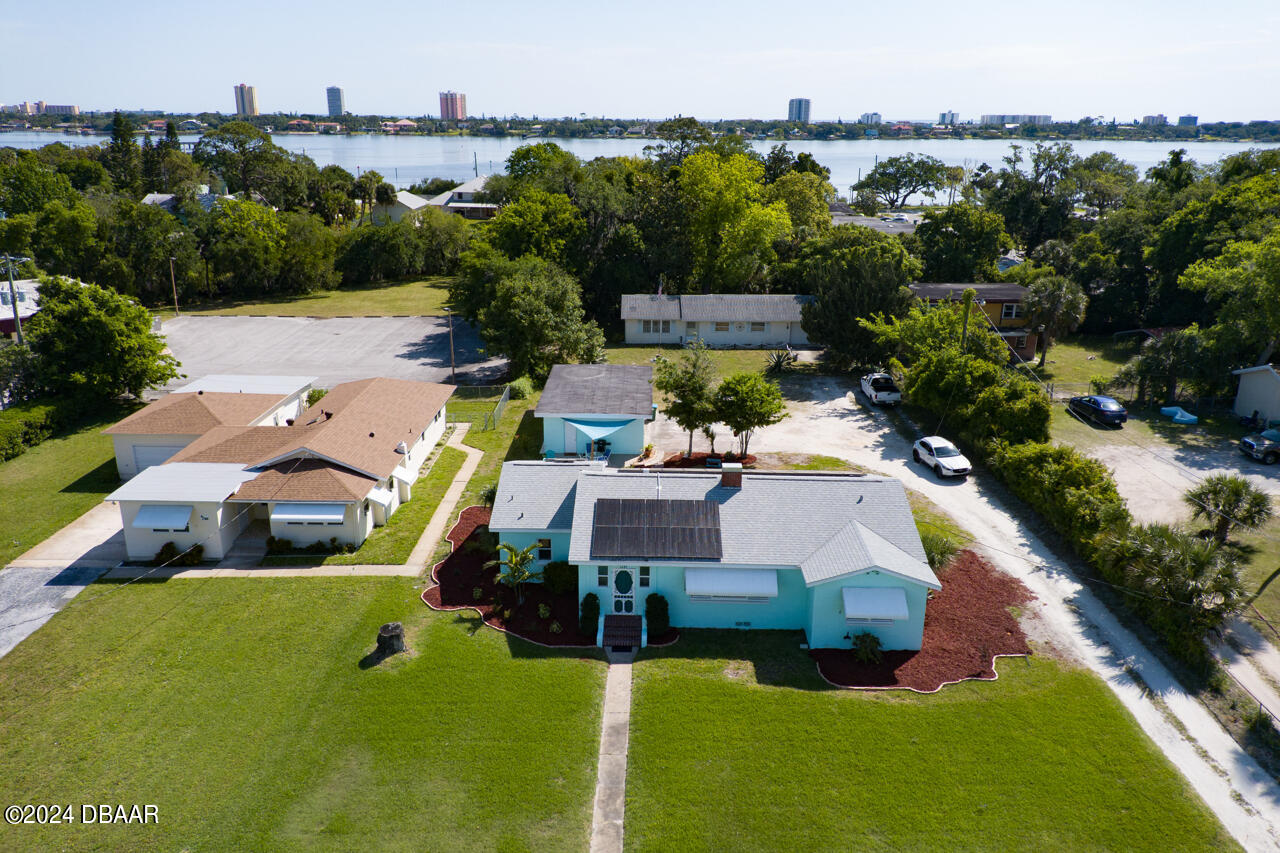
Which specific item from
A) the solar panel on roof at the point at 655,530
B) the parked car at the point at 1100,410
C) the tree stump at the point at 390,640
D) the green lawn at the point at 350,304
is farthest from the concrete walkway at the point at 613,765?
the green lawn at the point at 350,304

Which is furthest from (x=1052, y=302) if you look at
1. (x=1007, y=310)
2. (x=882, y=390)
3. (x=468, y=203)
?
(x=468, y=203)

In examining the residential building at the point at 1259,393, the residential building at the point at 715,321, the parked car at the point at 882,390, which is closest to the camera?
the residential building at the point at 1259,393

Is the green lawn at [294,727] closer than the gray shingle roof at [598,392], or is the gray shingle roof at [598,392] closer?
the green lawn at [294,727]

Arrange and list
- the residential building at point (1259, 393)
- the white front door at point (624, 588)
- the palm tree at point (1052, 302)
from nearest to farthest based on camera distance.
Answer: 1. the white front door at point (624, 588)
2. the residential building at point (1259, 393)
3. the palm tree at point (1052, 302)

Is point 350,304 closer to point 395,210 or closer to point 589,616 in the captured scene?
point 395,210

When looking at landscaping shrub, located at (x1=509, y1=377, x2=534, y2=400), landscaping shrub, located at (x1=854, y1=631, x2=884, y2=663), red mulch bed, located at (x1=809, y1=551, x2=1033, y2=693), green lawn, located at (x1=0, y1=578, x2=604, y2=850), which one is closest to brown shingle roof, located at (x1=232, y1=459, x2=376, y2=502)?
green lawn, located at (x1=0, y1=578, x2=604, y2=850)

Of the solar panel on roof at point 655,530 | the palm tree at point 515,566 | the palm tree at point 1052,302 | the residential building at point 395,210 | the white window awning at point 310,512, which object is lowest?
the palm tree at point 515,566

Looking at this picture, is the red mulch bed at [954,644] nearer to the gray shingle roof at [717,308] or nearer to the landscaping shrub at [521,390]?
the landscaping shrub at [521,390]
